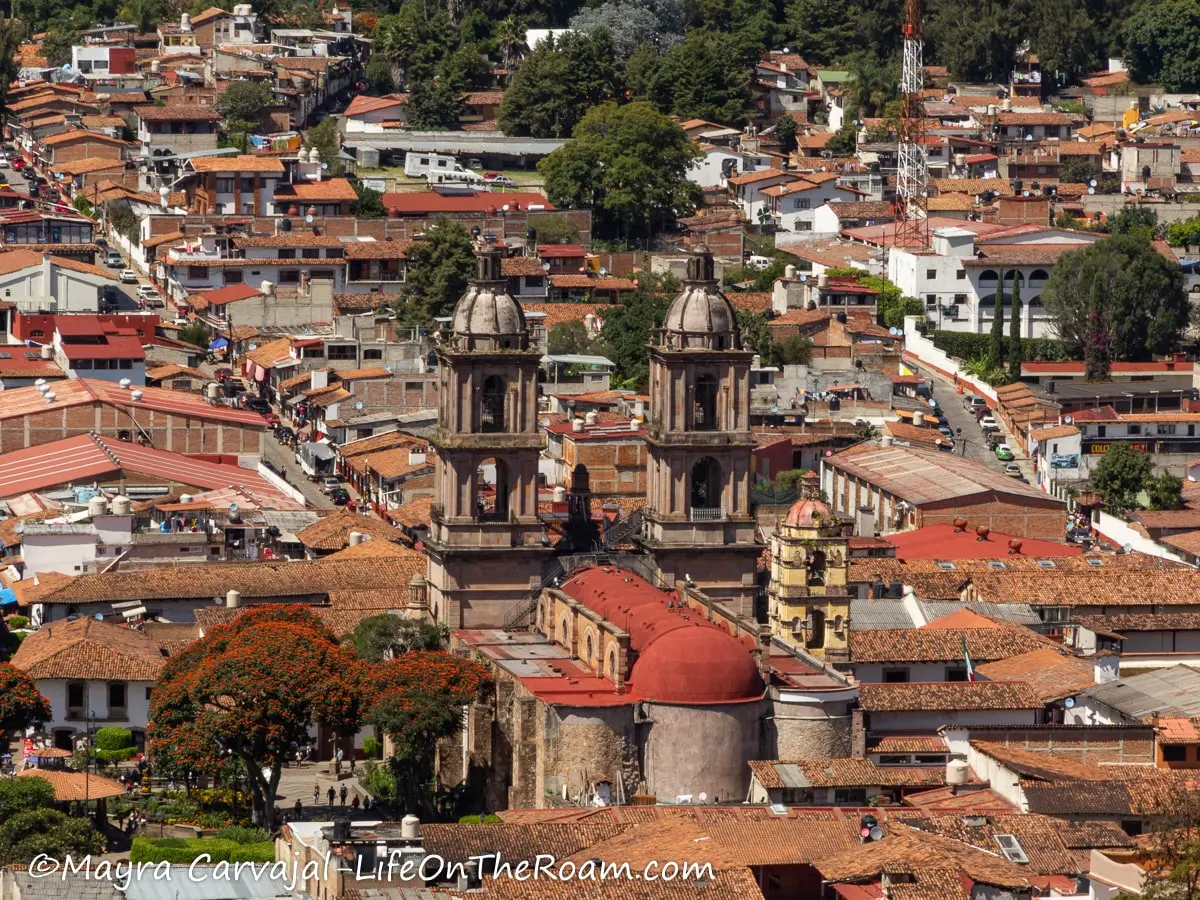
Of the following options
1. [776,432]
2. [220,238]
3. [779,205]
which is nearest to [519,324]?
[776,432]

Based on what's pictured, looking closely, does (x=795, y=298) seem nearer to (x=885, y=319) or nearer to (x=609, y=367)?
(x=885, y=319)

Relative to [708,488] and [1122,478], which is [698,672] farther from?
[1122,478]

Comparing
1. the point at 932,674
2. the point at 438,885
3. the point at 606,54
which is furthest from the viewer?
the point at 606,54

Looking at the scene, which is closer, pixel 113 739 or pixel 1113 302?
pixel 113 739

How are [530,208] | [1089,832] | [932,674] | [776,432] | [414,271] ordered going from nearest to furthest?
[1089,832] → [932,674] → [776,432] → [414,271] → [530,208]

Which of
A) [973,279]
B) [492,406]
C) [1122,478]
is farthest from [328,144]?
[492,406]

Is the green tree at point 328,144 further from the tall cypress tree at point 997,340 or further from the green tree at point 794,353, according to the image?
the green tree at point 794,353
